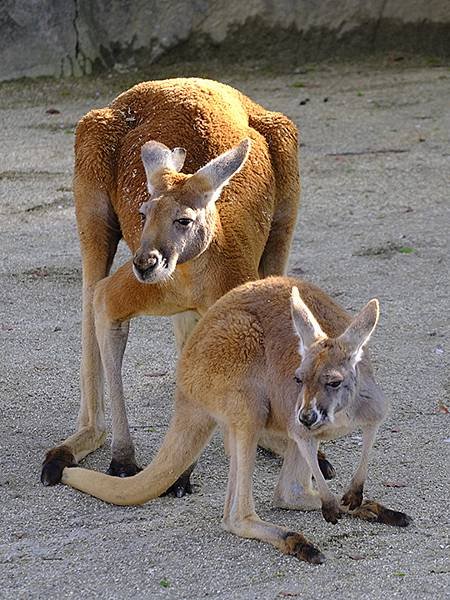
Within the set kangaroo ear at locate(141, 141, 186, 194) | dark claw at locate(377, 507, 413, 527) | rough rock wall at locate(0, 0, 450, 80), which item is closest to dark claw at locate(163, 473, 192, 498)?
dark claw at locate(377, 507, 413, 527)

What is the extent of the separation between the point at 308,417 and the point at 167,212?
84 cm

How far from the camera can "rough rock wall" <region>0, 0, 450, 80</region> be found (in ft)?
30.7

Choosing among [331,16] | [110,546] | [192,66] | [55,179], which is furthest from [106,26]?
[110,546]

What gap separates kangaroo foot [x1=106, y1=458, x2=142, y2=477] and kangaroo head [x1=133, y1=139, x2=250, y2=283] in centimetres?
69

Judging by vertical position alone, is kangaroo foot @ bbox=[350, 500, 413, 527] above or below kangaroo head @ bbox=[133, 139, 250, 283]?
below

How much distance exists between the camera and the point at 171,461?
3.76 meters

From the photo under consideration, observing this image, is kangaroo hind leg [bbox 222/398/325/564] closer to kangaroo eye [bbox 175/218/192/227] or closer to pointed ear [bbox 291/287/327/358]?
pointed ear [bbox 291/287/327/358]

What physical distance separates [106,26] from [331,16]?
163 centimetres

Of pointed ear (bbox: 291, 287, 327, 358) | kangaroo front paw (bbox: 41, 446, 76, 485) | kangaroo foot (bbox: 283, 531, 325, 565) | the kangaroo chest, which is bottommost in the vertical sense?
kangaroo front paw (bbox: 41, 446, 76, 485)

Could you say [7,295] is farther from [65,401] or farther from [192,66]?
[192,66]

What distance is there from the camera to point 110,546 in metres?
3.57

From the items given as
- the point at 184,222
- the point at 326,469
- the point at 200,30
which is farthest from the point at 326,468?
the point at 200,30

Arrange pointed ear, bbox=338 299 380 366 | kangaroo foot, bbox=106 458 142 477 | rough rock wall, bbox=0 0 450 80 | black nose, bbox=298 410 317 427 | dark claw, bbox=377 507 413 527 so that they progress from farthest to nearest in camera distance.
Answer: rough rock wall, bbox=0 0 450 80
kangaroo foot, bbox=106 458 142 477
dark claw, bbox=377 507 413 527
pointed ear, bbox=338 299 380 366
black nose, bbox=298 410 317 427

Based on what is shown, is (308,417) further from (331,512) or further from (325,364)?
(331,512)
